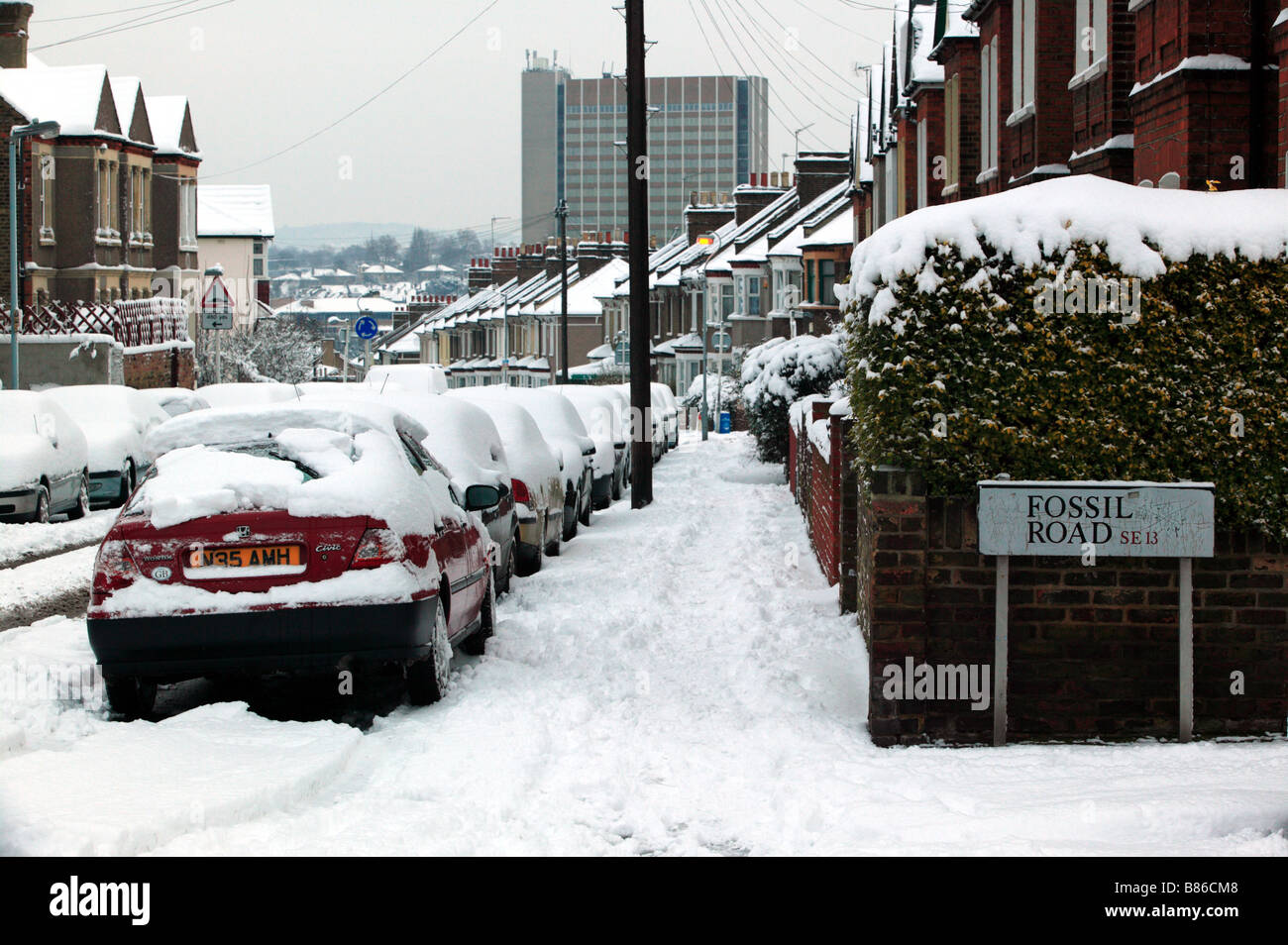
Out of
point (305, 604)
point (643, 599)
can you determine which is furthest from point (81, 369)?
point (305, 604)

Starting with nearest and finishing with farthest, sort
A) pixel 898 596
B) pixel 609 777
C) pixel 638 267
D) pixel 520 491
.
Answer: pixel 609 777
pixel 898 596
pixel 520 491
pixel 638 267

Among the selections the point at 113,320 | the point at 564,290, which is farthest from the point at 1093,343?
the point at 564,290

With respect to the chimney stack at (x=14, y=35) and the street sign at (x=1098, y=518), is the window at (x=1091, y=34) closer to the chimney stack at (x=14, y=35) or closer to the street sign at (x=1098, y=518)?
the street sign at (x=1098, y=518)

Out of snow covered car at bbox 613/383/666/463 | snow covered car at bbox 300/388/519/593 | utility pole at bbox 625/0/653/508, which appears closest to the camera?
snow covered car at bbox 300/388/519/593

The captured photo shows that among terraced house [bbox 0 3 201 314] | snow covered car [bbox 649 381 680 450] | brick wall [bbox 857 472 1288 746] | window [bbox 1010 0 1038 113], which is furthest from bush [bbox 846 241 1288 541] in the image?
terraced house [bbox 0 3 201 314]

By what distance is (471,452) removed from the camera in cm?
1302

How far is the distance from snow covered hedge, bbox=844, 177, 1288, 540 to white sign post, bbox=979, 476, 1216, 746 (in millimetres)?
114

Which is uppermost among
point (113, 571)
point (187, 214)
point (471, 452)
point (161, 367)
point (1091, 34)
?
point (187, 214)

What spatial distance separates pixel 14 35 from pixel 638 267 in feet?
125

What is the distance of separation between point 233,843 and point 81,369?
37.7 metres

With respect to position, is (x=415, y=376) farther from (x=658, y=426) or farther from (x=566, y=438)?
(x=566, y=438)

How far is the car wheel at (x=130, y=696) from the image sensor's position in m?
7.94

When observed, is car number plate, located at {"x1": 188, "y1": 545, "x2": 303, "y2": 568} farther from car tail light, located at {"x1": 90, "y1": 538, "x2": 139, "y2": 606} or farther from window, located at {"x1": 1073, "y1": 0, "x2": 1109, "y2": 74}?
window, located at {"x1": 1073, "y1": 0, "x2": 1109, "y2": 74}

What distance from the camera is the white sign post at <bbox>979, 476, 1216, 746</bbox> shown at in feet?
24.5
